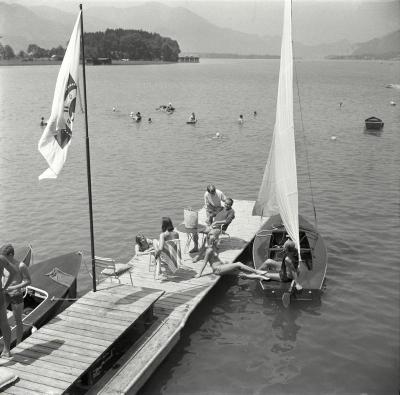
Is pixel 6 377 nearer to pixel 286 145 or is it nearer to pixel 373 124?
pixel 286 145

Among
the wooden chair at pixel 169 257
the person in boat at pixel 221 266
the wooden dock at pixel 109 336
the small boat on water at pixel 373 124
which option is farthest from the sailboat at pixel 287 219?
the small boat on water at pixel 373 124

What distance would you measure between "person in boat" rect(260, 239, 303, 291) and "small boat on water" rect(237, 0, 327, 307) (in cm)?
8

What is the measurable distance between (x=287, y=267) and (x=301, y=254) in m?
1.61

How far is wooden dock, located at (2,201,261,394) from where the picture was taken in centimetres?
929

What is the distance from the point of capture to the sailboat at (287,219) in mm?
14062

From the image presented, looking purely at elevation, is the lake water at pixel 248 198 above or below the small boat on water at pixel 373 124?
below

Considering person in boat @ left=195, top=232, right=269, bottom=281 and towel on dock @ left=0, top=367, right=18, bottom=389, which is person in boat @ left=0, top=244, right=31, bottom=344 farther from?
person in boat @ left=195, top=232, right=269, bottom=281

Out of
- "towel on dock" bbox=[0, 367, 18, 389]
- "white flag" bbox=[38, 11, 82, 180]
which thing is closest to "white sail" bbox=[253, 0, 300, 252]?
"white flag" bbox=[38, 11, 82, 180]

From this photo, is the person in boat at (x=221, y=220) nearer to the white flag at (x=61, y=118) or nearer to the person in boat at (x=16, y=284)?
the person in boat at (x=16, y=284)

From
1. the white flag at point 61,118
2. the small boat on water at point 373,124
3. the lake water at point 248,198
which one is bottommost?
the lake water at point 248,198

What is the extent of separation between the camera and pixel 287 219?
14.6m

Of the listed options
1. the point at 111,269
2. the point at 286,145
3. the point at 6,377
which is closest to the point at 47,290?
the point at 111,269

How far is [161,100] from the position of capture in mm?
73812

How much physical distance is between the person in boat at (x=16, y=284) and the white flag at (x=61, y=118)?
1756mm
